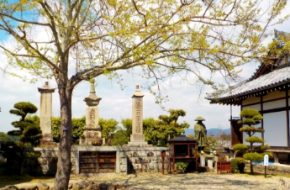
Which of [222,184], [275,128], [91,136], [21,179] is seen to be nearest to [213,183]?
[222,184]

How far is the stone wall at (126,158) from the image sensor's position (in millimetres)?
18844

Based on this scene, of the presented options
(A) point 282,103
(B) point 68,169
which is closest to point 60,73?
(B) point 68,169

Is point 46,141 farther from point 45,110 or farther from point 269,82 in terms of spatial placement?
point 269,82

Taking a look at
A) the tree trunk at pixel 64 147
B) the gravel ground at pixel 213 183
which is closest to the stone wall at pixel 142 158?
the gravel ground at pixel 213 183

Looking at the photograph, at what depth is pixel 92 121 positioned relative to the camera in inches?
863

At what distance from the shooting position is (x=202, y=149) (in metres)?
23.4

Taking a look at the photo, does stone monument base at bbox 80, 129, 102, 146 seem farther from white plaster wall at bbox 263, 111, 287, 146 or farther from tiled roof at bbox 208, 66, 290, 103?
white plaster wall at bbox 263, 111, 287, 146

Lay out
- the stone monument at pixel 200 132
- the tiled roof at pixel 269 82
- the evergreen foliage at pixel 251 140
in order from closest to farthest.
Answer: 1. the evergreen foliage at pixel 251 140
2. the tiled roof at pixel 269 82
3. the stone monument at pixel 200 132

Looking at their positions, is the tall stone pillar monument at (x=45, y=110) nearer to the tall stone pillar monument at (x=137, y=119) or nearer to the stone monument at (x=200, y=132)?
the tall stone pillar monument at (x=137, y=119)

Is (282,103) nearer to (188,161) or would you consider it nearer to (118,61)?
(188,161)

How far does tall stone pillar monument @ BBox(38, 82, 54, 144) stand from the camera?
66.1 feet

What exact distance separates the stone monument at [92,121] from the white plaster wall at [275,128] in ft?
27.9

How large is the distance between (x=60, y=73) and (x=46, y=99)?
8779mm

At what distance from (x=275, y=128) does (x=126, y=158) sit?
294 inches
